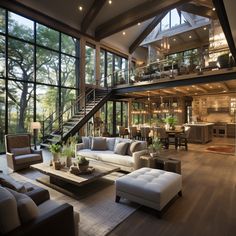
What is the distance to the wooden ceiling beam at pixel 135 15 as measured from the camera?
872 cm

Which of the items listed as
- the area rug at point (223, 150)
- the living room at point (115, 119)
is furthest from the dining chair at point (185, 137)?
the area rug at point (223, 150)

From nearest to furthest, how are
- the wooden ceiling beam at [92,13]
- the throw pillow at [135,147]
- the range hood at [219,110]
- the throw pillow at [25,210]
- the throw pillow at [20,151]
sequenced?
the throw pillow at [25,210], the throw pillow at [135,147], the throw pillow at [20,151], the wooden ceiling beam at [92,13], the range hood at [219,110]

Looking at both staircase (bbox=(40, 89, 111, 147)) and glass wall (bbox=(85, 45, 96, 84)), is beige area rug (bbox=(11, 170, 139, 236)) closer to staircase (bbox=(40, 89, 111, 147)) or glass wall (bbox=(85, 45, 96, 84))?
staircase (bbox=(40, 89, 111, 147))

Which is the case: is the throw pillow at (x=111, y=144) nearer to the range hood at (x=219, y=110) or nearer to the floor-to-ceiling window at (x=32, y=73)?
the floor-to-ceiling window at (x=32, y=73)

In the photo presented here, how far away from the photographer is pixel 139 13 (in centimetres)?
966

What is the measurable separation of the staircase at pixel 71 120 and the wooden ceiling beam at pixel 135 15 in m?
3.70

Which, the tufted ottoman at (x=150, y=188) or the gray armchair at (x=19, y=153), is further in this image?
the gray armchair at (x=19, y=153)

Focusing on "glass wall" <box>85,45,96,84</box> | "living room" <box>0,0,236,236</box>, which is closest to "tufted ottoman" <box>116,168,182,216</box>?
"living room" <box>0,0,236,236</box>

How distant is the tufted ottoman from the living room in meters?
0.02

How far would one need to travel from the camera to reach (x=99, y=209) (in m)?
2.98

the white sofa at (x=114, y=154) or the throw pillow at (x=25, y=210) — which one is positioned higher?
the throw pillow at (x=25, y=210)

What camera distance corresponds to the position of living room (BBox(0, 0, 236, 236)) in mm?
2723

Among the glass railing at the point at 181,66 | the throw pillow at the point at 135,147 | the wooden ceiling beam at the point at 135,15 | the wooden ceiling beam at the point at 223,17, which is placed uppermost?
the wooden ceiling beam at the point at 135,15

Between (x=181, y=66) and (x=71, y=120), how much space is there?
236 inches
